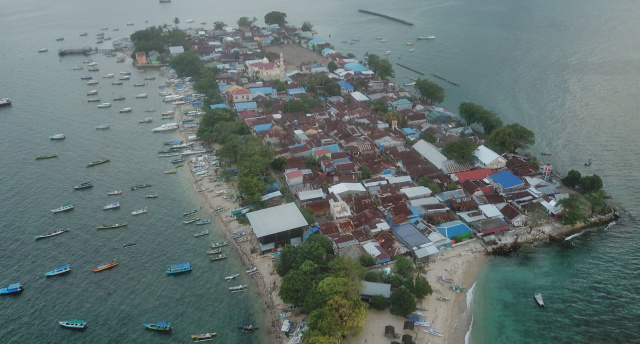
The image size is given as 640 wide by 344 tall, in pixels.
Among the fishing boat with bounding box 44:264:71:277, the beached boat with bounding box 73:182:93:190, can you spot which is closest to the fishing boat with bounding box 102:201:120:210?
the beached boat with bounding box 73:182:93:190

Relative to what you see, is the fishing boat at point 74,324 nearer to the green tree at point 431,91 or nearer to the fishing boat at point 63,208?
the fishing boat at point 63,208

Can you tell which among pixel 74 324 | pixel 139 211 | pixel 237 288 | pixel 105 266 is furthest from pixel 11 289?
pixel 237 288

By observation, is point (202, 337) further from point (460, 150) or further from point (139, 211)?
point (460, 150)

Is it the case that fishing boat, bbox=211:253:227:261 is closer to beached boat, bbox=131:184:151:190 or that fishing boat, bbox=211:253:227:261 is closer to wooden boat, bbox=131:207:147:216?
wooden boat, bbox=131:207:147:216

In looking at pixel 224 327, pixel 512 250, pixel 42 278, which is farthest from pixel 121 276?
pixel 512 250

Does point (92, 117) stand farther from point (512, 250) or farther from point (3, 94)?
point (512, 250)
